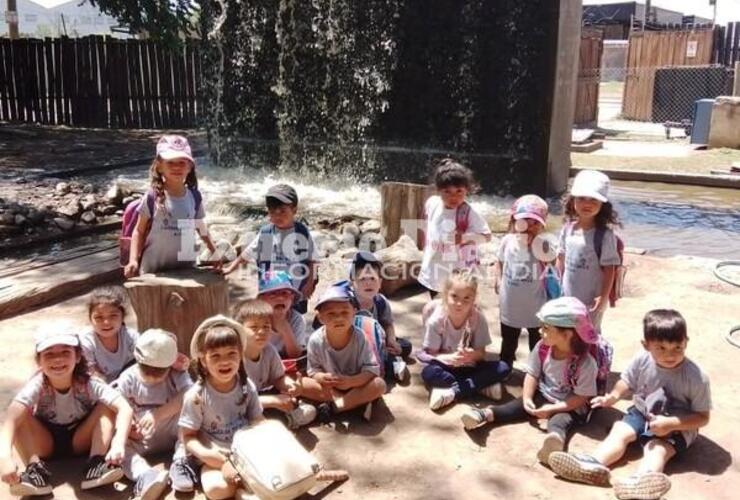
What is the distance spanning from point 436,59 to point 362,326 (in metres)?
7.30

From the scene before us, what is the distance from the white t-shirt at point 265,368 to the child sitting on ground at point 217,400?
1.11 ft

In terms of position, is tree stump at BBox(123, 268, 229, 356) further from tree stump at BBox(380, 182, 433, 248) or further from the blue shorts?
tree stump at BBox(380, 182, 433, 248)

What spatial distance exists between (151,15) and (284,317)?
11696 mm

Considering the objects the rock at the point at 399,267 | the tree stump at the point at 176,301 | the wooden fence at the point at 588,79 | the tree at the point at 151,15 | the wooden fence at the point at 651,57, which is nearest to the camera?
the tree stump at the point at 176,301

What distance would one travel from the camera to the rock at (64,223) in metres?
7.11

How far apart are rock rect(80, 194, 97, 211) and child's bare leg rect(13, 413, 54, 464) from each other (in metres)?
4.93

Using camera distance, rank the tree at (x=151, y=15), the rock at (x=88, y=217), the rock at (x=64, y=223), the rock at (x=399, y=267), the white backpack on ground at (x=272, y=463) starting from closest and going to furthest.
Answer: the white backpack on ground at (x=272, y=463) < the rock at (x=399, y=267) < the rock at (x=64, y=223) < the rock at (x=88, y=217) < the tree at (x=151, y=15)

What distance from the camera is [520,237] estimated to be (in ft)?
13.2

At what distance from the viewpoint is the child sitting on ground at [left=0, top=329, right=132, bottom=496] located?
294cm

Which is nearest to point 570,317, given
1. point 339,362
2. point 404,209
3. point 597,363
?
point 597,363

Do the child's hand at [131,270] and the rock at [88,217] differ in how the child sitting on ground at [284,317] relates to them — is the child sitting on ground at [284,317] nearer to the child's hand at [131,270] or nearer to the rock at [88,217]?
the child's hand at [131,270]

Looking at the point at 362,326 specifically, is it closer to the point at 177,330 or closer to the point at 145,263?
the point at 177,330

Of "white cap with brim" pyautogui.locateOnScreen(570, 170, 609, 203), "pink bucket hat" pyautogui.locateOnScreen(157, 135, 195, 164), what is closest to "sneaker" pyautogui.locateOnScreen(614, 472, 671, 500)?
"white cap with brim" pyautogui.locateOnScreen(570, 170, 609, 203)

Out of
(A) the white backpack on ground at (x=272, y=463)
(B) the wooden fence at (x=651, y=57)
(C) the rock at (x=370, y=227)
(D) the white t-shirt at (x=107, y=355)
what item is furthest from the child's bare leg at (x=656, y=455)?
(B) the wooden fence at (x=651, y=57)
